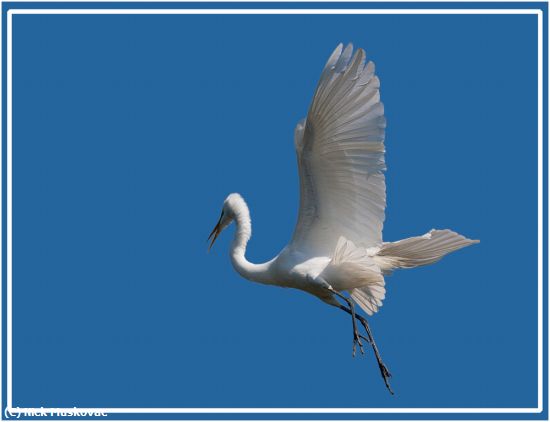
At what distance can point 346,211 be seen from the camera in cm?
675

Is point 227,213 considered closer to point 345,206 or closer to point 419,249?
point 345,206

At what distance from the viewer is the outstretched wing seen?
6.24 metres

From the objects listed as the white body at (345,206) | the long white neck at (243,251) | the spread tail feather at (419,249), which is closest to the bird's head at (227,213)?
the long white neck at (243,251)

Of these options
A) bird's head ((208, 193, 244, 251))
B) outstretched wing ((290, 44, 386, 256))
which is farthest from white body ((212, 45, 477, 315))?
bird's head ((208, 193, 244, 251))

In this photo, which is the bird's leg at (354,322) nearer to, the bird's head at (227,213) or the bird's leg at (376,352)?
the bird's leg at (376,352)

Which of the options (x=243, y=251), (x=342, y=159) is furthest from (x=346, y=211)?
(x=243, y=251)

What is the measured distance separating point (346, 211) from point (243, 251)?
1144 millimetres

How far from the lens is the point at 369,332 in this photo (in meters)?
6.86

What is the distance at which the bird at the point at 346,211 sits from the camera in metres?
6.29
